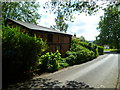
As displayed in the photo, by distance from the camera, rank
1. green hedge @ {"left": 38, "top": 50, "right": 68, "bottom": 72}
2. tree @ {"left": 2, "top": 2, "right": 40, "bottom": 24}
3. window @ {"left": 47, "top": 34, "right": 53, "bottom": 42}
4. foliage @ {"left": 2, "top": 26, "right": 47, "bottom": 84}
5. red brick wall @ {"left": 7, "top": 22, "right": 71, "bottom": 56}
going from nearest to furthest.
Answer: foliage @ {"left": 2, "top": 26, "right": 47, "bottom": 84} → green hedge @ {"left": 38, "top": 50, "right": 68, "bottom": 72} → red brick wall @ {"left": 7, "top": 22, "right": 71, "bottom": 56} → window @ {"left": 47, "top": 34, "right": 53, "bottom": 42} → tree @ {"left": 2, "top": 2, "right": 40, "bottom": 24}

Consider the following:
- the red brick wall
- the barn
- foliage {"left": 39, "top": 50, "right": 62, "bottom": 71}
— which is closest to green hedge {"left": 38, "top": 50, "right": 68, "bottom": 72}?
foliage {"left": 39, "top": 50, "right": 62, "bottom": 71}

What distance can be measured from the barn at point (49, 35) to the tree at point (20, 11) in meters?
12.5

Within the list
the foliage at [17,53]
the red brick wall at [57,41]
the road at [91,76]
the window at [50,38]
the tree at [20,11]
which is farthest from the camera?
the tree at [20,11]

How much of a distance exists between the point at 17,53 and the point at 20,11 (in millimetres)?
26961

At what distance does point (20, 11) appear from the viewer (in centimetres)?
3067

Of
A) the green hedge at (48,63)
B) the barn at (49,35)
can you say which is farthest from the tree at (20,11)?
the green hedge at (48,63)

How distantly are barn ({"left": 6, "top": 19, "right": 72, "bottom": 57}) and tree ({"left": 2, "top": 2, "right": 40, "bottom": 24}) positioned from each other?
12.5m

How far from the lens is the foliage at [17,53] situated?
22.7 feet

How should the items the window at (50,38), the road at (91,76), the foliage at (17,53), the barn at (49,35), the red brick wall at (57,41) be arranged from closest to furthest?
the foliage at (17,53) → the road at (91,76) → the barn at (49,35) → the red brick wall at (57,41) → the window at (50,38)

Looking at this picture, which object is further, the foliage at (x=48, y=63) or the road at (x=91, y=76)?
the foliage at (x=48, y=63)

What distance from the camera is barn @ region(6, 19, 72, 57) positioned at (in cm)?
1547

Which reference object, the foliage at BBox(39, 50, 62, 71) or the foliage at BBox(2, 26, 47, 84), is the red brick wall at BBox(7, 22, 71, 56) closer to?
the foliage at BBox(39, 50, 62, 71)

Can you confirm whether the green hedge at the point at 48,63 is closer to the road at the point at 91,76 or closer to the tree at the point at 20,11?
the road at the point at 91,76

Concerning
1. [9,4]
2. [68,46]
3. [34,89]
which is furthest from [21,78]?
[9,4]
